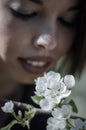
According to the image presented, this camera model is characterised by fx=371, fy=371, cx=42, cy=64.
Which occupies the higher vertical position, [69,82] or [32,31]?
[32,31]

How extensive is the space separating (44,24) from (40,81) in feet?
2.11

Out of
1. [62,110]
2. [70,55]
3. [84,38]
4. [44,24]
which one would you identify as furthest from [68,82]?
[70,55]

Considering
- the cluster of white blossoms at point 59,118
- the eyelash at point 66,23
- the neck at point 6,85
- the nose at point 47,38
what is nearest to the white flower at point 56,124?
the cluster of white blossoms at point 59,118

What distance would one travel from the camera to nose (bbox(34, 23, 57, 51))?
1.00 metres

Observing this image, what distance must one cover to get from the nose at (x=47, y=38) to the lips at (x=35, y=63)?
5 cm

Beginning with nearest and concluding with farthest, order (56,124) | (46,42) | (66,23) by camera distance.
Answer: (56,124), (46,42), (66,23)

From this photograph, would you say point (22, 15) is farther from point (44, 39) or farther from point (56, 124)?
point (56, 124)

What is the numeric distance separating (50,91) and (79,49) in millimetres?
932

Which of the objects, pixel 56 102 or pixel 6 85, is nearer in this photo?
pixel 56 102

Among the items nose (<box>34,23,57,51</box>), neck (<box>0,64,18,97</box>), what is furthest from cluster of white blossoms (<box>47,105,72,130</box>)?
neck (<box>0,64,18,97</box>)

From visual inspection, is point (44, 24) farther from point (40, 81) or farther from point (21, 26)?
point (40, 81)

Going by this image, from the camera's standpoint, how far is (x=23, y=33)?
1050 millimetres

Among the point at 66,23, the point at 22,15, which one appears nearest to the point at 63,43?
the point at 66,23

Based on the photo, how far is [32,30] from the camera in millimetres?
1052
